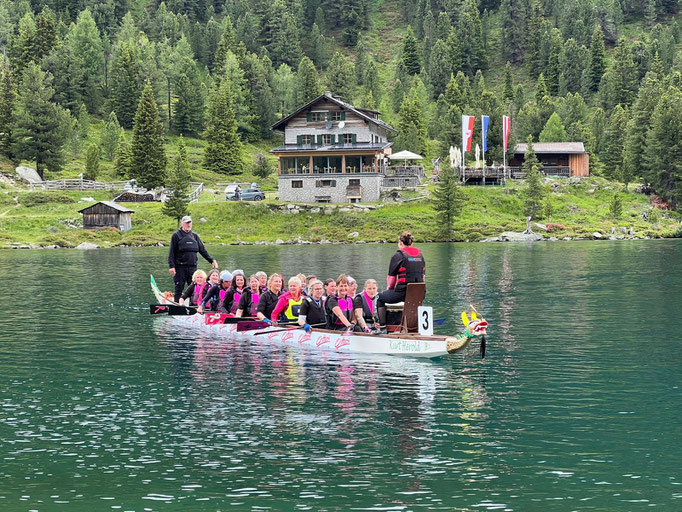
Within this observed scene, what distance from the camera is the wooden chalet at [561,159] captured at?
12344 centimetres

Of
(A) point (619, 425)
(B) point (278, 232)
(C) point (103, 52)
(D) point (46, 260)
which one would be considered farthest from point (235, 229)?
(C) point (103, 52)

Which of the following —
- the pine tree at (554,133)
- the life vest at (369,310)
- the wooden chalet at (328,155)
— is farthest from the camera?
the pine tree at (554,133)

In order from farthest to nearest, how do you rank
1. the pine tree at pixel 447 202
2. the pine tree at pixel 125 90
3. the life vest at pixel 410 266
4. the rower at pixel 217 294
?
the pine tree at pixel 125 90 < the pine tree at pixel 447 202 < the rower at pixel 217 294 < the life vest at pixel 410 266

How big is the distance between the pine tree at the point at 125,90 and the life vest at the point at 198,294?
123403 mm

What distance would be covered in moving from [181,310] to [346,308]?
946cm

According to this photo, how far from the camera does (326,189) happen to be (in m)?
108

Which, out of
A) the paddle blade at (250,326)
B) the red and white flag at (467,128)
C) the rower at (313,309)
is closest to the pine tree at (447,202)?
the red and white flag at (467,128)

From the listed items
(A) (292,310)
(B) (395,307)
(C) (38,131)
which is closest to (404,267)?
(B) (395,307)

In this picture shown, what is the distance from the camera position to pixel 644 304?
3919cm

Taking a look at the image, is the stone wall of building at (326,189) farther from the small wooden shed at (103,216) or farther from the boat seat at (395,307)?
the boat seat at (395,307)

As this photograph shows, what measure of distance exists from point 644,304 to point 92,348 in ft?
79.1

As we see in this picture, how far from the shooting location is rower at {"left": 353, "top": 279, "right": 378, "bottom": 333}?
27359 millimetres

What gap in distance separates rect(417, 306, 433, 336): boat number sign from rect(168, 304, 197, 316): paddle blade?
470 inches

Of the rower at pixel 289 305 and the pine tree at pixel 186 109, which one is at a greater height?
the pine tree at pixel 186 109
